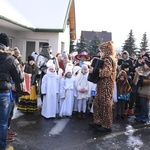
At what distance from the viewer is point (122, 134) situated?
6.24 metres

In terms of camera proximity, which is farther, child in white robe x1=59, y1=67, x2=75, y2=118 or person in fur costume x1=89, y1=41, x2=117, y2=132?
child in white robe x1=59, y1=67, x2=75, y2=118

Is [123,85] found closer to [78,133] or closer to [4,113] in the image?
[78,133]

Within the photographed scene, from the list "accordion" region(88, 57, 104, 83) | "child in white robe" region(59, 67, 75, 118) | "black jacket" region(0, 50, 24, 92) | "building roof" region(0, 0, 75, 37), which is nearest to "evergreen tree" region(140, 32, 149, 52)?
"building roof" region(0, 0, 75, 37)

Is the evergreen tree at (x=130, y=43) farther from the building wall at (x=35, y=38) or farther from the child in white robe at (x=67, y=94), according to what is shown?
the child in white robe at (x=67, y=94)

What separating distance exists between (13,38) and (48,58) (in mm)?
5705

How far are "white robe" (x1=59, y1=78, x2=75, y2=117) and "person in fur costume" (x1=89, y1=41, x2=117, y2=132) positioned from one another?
1.22m

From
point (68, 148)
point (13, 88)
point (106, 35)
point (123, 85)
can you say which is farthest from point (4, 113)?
point (106, 35)

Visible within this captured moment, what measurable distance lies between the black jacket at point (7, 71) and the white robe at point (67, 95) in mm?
3289

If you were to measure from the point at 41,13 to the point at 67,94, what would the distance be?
27.1 feet

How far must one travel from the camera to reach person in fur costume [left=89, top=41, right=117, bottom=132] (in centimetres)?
626

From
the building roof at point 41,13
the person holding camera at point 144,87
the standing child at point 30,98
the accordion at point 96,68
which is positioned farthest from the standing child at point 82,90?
the building roof at point 41,13

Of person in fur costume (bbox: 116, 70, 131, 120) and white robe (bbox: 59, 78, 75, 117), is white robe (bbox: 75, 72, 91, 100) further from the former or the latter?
Result: person in fur costume (bbox: 116, 70, 131, 120)

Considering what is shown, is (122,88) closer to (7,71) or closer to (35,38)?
(7,71)

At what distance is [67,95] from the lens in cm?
755
